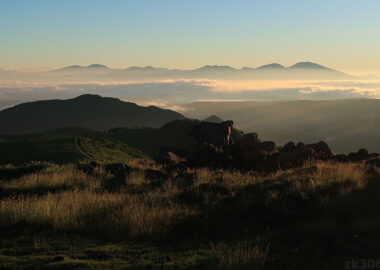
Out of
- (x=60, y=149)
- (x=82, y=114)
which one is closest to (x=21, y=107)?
(x=82, y=114)

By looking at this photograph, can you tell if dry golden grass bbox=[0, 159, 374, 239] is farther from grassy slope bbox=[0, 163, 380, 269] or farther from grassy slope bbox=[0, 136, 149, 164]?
grassy slope bbox=[0, 136, 149, 164]

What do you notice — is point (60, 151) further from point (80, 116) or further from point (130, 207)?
point (80, 116)

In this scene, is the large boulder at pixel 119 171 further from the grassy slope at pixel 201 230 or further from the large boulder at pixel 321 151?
the large boulder at pixel 321 151

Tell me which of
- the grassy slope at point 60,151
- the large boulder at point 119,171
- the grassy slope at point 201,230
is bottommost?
the grassy slope at point 60,151

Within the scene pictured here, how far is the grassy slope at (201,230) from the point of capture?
7840mm

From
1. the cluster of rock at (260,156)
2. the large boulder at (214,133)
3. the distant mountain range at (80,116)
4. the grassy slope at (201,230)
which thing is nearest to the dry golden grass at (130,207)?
the grassy slope at (201,230)

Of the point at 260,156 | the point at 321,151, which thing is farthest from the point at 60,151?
the point at 321,151

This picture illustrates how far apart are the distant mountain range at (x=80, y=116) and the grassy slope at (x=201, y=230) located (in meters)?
160

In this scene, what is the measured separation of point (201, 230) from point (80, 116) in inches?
7206

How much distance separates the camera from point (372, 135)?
152625mm

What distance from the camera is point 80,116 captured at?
18625cm

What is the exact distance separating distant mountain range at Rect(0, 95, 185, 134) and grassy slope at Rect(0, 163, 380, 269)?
160 metres

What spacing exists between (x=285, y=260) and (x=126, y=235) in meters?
3.62

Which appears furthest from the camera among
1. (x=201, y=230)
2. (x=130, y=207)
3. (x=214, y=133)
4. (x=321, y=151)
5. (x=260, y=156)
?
(x=214, y=133)
